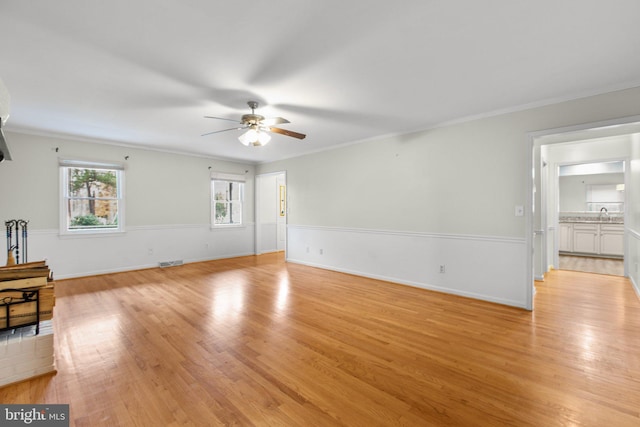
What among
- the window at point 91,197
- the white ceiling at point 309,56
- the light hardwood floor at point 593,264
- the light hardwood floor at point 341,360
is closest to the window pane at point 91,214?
the window at point 91,197

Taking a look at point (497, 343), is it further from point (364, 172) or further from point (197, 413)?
point (364, 172)

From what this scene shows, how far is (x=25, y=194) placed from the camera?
450 cm

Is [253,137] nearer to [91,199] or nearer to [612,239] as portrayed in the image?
[91,199]

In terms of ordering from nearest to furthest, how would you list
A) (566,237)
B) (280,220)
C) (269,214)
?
(566,237) < (269,214) < (280,220)

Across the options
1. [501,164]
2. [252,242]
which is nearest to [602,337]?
[501,164]

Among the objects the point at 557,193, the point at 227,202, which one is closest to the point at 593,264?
the point at 557,193

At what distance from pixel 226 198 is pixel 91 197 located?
2712mm

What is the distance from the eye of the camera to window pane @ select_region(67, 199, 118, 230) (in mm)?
4992

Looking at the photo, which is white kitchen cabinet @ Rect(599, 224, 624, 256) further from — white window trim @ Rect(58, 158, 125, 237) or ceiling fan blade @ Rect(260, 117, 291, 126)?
white window trim @ Rect(58, 158, 125, 237)

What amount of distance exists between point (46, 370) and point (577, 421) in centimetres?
Answer: 360

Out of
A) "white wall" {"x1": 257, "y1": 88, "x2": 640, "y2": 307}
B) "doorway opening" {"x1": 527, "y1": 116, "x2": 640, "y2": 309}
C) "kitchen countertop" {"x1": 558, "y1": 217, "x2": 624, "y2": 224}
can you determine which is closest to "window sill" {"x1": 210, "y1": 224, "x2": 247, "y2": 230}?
"white wall" {"x1": 257, "y1": 88, "x2": 640, "y2": 307}

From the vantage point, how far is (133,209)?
5.55m

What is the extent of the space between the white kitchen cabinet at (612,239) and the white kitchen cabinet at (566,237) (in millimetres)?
549

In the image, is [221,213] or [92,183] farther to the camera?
[221,213]
